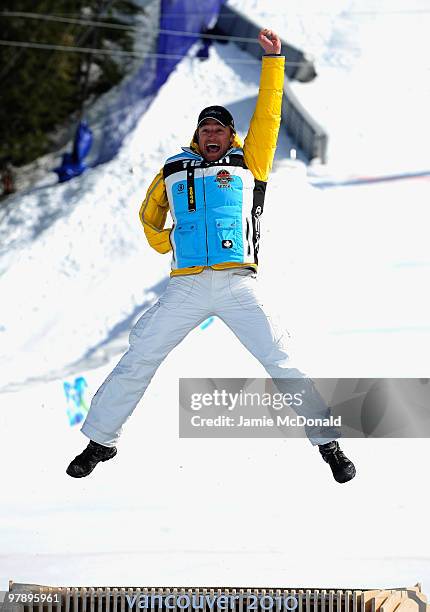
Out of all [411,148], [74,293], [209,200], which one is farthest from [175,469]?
[411,148]

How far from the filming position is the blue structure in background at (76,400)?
21.4 ft

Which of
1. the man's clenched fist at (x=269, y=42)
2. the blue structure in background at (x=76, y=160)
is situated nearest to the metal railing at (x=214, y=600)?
the man's clenched fist at (x=269, y=42)

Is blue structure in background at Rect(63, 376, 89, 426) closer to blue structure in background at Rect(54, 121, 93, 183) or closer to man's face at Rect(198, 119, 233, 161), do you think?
man's face at Rect(198, 119, 233, 161)

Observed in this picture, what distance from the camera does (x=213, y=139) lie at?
4492 mm

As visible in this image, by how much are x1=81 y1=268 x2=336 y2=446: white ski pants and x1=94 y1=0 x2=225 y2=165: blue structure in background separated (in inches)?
494

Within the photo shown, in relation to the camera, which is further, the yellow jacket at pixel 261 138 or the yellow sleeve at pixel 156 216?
the yellow sleeve at pixel 156 216

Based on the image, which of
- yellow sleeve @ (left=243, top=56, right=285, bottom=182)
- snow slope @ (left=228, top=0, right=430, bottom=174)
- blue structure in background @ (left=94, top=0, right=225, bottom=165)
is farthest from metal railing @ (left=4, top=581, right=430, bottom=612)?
blue structure in background @ (left=94, top=0, right=225, bottom=165)

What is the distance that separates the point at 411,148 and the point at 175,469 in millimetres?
8912

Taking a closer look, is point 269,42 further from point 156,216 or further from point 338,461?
point 338,461

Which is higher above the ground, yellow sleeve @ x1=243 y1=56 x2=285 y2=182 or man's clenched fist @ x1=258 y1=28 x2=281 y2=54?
man's clenched fist @ x1=258 y1=28 x2=281 y2=54

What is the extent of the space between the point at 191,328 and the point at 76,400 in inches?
96.1

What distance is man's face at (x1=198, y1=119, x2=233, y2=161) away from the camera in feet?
14.7

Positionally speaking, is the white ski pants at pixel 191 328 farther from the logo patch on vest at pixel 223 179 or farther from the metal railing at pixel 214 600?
the metal railing at pixel 214 600

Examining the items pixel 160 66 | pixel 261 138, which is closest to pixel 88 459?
pixel 261 138
